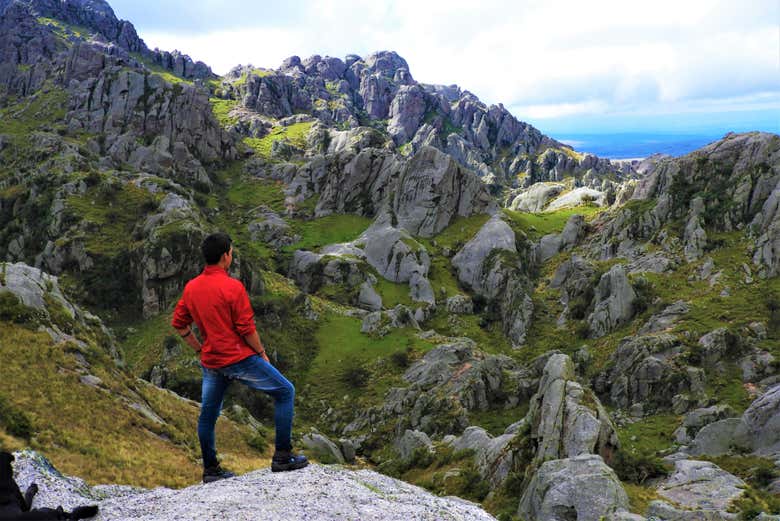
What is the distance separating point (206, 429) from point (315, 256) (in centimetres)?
8056

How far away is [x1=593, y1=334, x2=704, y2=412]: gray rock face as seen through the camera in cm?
4643

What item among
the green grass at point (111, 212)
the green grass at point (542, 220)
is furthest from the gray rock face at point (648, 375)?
the green grass at point (111, 212)

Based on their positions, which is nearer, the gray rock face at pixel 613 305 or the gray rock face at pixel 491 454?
the gray rock face at pixel 491 454

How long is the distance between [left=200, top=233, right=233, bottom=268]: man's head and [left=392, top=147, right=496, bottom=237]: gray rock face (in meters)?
94.2

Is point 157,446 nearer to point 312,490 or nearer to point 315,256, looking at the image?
point 312,490

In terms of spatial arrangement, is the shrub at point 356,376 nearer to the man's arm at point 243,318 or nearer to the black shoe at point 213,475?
the black shoe at point 213,475

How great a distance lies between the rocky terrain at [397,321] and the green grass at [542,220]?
1183 millimetres

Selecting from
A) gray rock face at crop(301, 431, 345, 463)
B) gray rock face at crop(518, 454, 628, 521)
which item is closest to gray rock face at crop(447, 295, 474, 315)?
gray rock face at crop(301, 431, 345, 463)

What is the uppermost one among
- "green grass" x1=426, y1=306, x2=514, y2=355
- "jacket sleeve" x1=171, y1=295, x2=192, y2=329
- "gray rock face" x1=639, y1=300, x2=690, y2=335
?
"jacket sleeve" x1=171, y1=295, x2=192, y2=329

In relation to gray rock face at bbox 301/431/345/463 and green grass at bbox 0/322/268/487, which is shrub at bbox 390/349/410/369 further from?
green grass at bbox 0/322/268/487

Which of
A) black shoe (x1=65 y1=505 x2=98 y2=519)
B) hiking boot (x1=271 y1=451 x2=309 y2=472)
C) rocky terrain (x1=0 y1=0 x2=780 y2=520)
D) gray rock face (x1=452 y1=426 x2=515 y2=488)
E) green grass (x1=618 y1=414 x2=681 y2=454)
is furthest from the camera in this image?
green grass (x1=618 y1=414 x2=681 y2=454)

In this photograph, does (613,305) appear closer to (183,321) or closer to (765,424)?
(765,424)

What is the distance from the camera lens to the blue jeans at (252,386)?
11.6 meters

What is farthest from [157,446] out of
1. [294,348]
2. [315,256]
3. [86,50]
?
[86,50]
